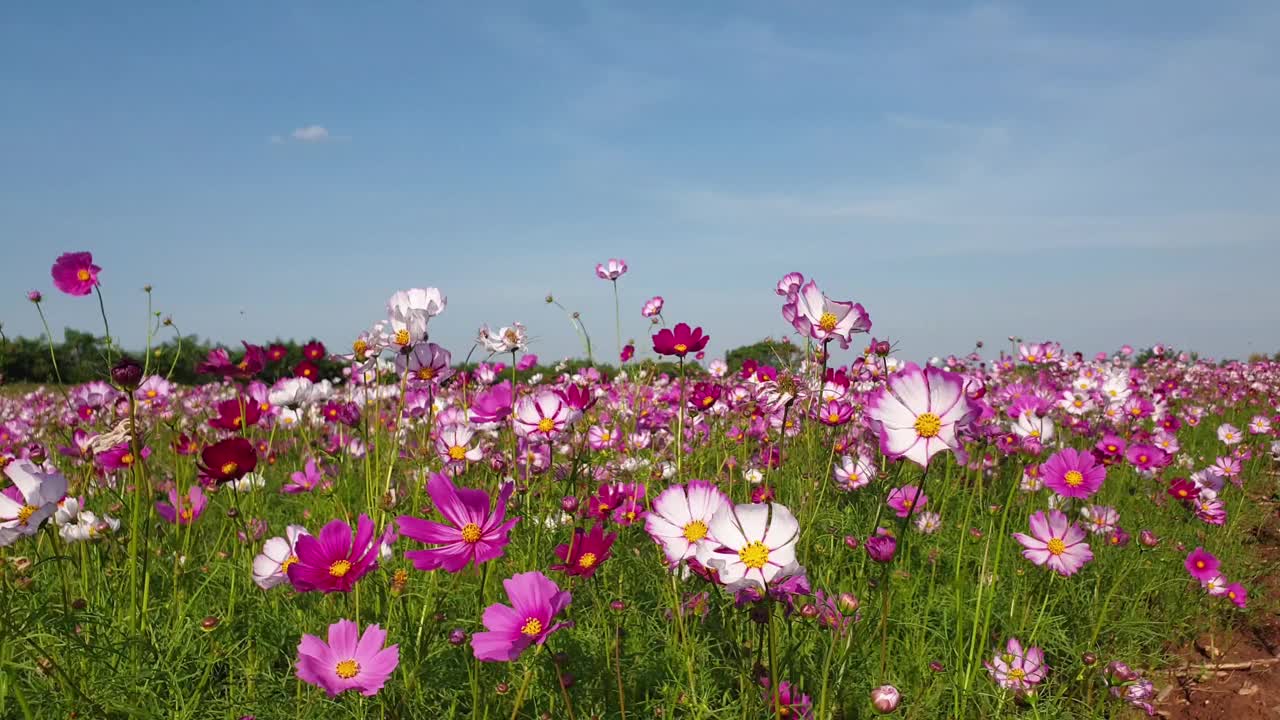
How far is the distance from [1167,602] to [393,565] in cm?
313

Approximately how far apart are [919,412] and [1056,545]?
129cm

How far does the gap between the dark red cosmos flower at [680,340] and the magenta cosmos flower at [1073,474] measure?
4.09 feet

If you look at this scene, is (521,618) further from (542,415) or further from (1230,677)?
(1230,677)

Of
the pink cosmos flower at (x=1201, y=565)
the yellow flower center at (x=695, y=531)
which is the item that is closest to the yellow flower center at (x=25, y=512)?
the yellow flower center at (x=695, y=531)

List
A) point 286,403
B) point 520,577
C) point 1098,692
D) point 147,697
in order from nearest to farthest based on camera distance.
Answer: point 520,577, point 147,697, point 1098,692, point 286,403

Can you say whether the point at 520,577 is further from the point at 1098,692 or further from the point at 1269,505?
the point at 1269,505

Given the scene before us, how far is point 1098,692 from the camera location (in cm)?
258

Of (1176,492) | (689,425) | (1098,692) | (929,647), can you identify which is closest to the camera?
(929,647)

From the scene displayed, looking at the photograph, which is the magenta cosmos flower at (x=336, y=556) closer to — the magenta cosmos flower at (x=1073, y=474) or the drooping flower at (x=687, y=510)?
the drooping flower at (x=687, y=510)

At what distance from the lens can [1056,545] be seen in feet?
8.00

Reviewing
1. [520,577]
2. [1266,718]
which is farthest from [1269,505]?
[520,577]

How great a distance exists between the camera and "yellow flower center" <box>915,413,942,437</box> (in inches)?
58.1

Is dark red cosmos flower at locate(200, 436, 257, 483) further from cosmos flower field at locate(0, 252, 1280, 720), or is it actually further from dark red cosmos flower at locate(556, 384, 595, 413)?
dark red cosmos flower at locate(556, 384, 595, 413)

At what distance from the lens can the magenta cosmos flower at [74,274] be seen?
2.05m
